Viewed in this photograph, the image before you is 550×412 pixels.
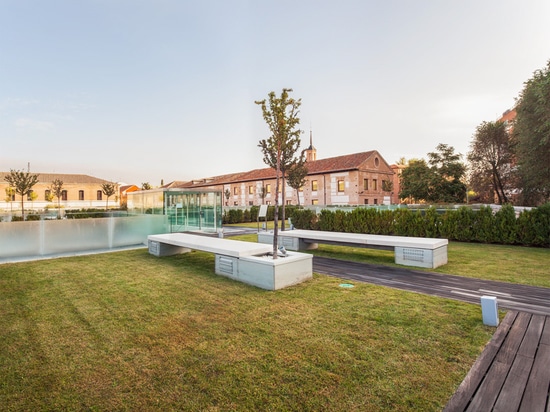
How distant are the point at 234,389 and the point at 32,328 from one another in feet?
9.52

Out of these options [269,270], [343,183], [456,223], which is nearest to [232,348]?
[269,270]

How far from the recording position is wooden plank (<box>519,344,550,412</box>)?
205 cm

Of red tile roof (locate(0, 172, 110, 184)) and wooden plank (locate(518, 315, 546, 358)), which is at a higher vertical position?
red tile roof (locate(0, 172, 110, 184))

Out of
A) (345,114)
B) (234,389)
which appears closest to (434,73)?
(345,114)

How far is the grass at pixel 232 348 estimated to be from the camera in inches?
87.3

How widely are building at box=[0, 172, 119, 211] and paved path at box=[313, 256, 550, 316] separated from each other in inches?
2267

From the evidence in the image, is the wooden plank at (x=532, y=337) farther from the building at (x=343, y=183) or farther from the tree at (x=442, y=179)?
the tree at (x=442, y=179)

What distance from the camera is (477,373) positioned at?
249 cm

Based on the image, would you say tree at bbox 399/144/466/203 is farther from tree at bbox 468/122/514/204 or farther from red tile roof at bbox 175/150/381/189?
red tile roof at bbox 175/150/381/189

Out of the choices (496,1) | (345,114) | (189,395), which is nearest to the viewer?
(189,395)

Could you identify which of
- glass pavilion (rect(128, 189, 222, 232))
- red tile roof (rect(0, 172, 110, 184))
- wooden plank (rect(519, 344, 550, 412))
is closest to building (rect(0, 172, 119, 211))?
red tile roof (rect(0, 172, 110, 184))

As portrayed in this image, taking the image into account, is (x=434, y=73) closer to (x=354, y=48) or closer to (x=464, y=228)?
(x=354, y=48)

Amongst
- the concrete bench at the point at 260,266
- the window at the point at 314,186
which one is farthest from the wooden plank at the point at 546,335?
the window at the point at 314,186

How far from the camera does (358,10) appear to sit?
11898 millimetres
